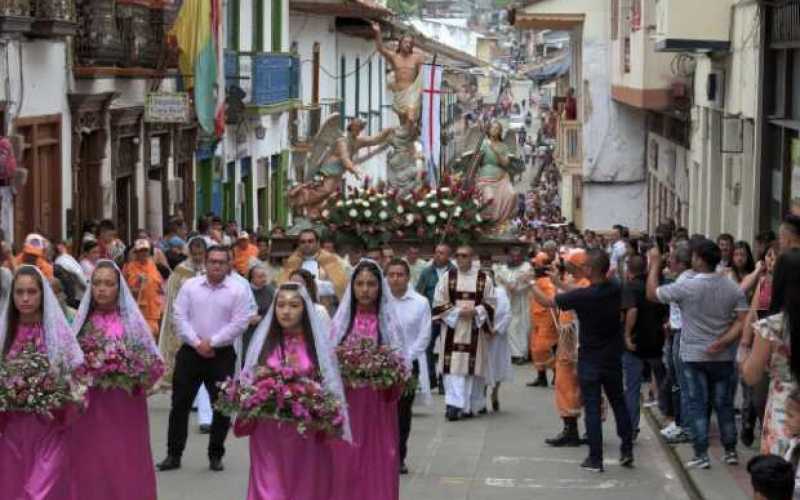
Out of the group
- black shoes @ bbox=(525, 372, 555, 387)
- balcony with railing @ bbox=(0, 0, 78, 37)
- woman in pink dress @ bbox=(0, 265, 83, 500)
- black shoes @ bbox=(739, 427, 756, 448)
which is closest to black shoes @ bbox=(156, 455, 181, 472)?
woman in pink dress @ bbox=(0, 265, 83, 500)

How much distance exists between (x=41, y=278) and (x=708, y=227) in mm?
18508

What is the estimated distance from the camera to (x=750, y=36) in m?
23.6

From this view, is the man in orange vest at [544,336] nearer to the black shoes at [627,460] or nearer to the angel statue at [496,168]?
the angel statue at [496,168]

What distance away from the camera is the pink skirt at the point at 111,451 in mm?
11633

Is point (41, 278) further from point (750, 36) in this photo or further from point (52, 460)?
point (750, 36)

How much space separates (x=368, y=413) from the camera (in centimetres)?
1223

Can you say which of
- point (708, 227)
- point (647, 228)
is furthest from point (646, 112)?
point (708, 227)

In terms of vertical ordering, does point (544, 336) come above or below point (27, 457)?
below

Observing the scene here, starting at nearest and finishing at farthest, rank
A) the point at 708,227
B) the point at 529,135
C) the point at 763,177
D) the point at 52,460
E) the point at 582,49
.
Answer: the point at 52,460 → the point at 763,177 → the point at 708,227 → the point at 582,49 → the point at 529,135

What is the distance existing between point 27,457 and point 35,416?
228 millimetres

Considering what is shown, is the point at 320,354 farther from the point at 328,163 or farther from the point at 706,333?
the point at 328,163

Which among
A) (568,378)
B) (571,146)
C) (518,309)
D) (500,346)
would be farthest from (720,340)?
(571,146)

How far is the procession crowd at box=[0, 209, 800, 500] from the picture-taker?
35.1 feet

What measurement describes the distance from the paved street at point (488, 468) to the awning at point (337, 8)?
87.8 feet
